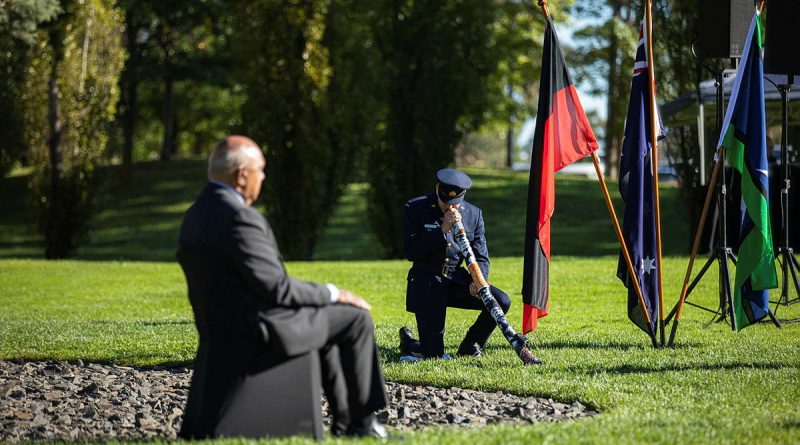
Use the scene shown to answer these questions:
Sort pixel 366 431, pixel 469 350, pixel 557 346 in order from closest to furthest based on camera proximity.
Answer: pixel 366 431 < pixel 469 350 < pixel 557 346

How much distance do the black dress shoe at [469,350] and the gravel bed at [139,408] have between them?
132cm

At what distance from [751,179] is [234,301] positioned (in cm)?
592

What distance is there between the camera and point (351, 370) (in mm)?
6086

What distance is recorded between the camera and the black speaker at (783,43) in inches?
442

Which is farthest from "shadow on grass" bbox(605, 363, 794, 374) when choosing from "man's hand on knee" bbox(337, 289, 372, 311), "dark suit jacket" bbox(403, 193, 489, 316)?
"man's hand on knee" bbox(337, 289, 372, 311)

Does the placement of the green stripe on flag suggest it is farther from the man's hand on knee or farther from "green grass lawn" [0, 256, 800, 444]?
the man's hand on knee

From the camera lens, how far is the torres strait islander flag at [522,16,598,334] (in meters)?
9.56

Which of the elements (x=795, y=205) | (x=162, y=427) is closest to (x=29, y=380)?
(x=162, y=427)

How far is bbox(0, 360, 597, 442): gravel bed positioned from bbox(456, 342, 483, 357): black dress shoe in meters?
1.32

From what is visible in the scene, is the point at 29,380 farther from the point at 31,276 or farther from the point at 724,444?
the point at 31,276

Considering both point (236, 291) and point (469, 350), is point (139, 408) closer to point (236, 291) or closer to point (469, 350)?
point (236, 291)

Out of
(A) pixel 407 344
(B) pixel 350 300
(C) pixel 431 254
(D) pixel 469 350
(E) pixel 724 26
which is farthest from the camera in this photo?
(E) pixel 724 26

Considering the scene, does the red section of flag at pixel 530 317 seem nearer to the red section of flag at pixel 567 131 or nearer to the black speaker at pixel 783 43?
the red section of flag at pixel 567 131

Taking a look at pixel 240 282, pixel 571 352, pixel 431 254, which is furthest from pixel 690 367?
pixel 240 282
